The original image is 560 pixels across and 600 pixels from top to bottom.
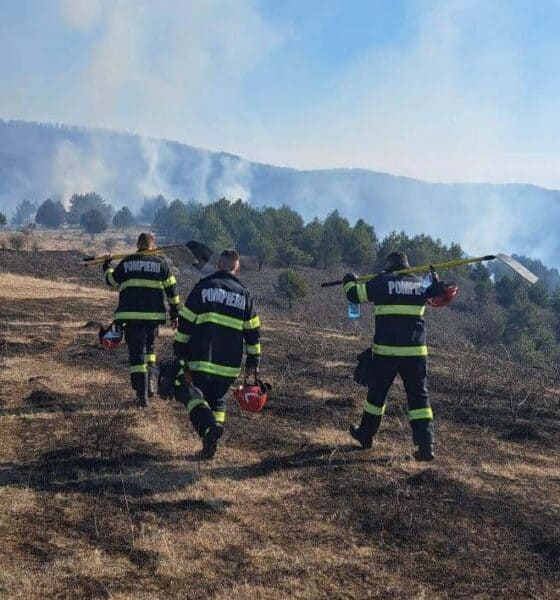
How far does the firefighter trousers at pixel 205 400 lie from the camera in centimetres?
495

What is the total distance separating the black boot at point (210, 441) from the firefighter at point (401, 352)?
1617 millimetres

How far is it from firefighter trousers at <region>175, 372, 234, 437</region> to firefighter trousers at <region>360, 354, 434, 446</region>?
5.31 feet

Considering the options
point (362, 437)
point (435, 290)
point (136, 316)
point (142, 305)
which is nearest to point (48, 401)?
point (136, 316)

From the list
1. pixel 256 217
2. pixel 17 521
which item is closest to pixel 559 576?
pixel 17 521

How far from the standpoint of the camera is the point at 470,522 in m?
4.16

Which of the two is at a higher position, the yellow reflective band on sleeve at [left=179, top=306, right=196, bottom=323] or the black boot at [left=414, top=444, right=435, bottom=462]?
the yellow reflective band on sleeve at [left=179, top=306, right=196, bottom=323]

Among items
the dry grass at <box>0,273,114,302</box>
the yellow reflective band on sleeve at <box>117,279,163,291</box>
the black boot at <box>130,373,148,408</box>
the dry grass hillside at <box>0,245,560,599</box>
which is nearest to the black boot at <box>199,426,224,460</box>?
the dry grass hillside at <box>0,245,560,599</box>

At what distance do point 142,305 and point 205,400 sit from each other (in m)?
2.12

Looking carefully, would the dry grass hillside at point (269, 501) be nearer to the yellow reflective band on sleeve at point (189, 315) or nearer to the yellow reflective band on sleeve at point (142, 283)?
the yellow reflective band on sleeve at point (189, 315)

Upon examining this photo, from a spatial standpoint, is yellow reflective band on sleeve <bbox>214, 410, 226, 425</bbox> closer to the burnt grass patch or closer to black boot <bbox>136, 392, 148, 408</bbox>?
black boot <bbox>136, 392, 148, 408</bbox>

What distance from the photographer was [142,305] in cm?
679

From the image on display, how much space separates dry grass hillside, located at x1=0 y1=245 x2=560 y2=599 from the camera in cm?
321

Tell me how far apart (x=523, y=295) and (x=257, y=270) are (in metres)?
25.9

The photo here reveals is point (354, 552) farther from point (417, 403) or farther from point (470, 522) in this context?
point (417, 403)
